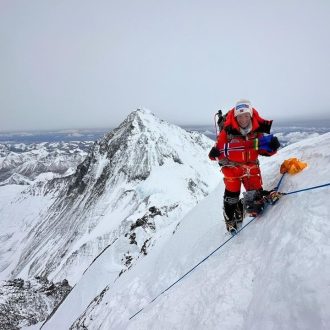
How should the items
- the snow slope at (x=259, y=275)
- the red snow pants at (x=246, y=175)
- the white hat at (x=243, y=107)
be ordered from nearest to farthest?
the snow slope at (x=259, y=275)
the white hat at (x=243, y=107)
the red snow pants at (x=246, y=175)

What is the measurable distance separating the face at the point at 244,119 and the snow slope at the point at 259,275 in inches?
67.4

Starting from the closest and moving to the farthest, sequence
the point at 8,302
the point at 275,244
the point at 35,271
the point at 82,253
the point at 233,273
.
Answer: the point at 275,244, the point at 233,273, the point at 8,302, the point at 82,253, the point at 35,271

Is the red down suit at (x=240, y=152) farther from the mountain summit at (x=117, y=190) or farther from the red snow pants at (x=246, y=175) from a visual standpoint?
the mountain summit at (x=117, y=190)

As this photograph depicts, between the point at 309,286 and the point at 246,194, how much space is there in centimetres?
320

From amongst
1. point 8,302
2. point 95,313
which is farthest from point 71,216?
point 95,313

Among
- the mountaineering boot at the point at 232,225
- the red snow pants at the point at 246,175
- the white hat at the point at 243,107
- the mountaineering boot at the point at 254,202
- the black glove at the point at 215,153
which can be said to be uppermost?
the white hat at the point at 243,107

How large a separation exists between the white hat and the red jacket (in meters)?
0.26

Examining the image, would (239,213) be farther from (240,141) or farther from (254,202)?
(240,141)

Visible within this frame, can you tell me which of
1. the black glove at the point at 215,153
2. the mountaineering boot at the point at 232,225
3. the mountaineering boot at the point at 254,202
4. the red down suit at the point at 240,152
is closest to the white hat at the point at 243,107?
the red down suit at the point at 240,152

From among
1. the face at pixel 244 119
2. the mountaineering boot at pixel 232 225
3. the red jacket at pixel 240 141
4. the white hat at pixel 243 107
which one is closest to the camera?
the white hat at pixel 243 107

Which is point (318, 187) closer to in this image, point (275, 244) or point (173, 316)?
point (275, 244)

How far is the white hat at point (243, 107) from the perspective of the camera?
23.4ft

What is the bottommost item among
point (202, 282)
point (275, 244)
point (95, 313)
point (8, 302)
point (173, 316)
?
point (8, 302)

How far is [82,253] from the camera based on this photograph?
3942 inches
